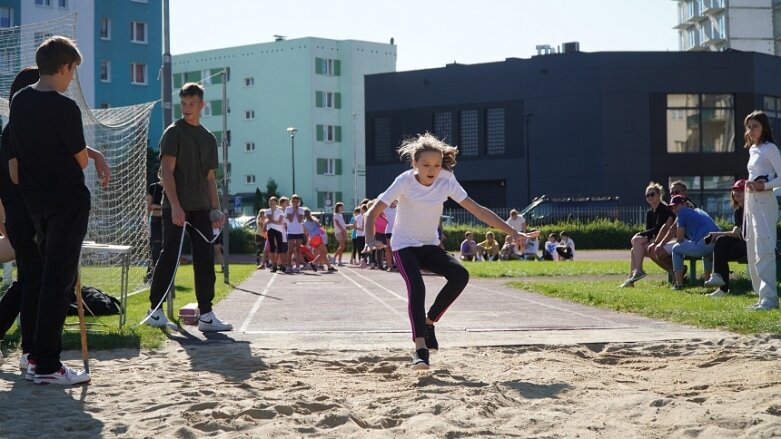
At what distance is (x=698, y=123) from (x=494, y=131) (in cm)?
1111

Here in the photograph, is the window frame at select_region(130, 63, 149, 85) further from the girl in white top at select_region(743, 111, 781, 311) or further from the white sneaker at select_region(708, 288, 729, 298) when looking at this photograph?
the girl in white top at select_region(743, 111, 781, 311)

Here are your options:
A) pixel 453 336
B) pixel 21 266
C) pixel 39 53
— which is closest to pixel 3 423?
pixel 21 266

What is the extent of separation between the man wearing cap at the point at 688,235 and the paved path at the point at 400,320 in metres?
2.02

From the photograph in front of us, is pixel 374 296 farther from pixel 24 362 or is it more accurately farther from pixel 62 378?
pixel 62 378

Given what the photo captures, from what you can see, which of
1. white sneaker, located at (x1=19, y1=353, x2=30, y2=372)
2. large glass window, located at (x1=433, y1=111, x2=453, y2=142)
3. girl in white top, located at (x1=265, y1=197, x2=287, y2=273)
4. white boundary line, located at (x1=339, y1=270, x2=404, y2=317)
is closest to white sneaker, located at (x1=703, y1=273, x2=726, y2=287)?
white boundary line, located at (x1=339, y1=270, x2=404, y2=317)

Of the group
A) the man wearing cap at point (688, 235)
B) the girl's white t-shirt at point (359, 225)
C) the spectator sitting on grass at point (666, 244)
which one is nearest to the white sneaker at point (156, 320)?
the man wearing cap at point (688, 235)

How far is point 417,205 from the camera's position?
8.44 metres

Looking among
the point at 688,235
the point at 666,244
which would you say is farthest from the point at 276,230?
the point at 688,235

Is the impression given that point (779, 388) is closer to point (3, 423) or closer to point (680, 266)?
point (3, 423)

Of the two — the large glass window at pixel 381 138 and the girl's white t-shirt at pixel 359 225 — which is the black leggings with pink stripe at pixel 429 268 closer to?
the girl's white t-shirt at pixel 359 225

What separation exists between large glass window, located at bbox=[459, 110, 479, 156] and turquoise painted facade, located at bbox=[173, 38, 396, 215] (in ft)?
A: 68.1

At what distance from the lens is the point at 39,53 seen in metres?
7.21

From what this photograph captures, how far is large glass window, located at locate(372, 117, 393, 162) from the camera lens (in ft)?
218

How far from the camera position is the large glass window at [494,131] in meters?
63.1
